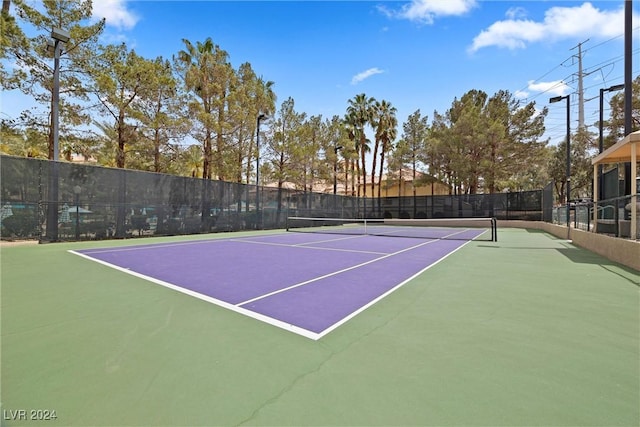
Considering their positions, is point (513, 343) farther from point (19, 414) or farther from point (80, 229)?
point (80, 229)

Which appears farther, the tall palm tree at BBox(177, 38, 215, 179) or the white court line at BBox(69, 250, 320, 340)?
the tall palm tree at BBox(177, 38, 215, 179)

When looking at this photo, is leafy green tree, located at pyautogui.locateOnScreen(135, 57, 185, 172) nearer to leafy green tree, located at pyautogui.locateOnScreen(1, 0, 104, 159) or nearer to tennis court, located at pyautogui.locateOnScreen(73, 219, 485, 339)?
leafy green tree, located at pyautogui.locateOnScreen(1, 0, 104, 159)

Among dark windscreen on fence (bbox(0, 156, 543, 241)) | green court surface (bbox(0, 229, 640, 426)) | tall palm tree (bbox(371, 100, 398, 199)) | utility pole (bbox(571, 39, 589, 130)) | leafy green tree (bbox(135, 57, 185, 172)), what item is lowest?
green court surface (bbox(0, 229, 640, 426))

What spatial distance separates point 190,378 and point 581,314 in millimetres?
4194

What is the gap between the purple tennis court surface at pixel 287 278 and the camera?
11.6 feet

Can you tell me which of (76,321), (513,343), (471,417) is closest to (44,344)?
(76,321)

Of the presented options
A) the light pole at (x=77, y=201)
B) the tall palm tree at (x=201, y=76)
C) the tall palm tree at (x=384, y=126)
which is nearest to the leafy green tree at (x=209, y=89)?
the tall palm tree at (x=201, y=76)

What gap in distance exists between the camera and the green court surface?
1.80m

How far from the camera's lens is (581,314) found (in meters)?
3.49

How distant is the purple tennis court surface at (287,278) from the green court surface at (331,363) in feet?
0.93

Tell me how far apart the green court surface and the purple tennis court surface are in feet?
0.93

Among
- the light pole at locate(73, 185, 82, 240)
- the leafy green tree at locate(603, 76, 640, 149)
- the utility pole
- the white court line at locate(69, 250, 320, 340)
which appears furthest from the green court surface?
the utility pole

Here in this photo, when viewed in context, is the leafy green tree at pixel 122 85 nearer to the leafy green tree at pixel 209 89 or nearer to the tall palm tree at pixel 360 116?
the leafy green tree at pixel 209 89

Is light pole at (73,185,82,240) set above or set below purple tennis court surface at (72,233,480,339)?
above
